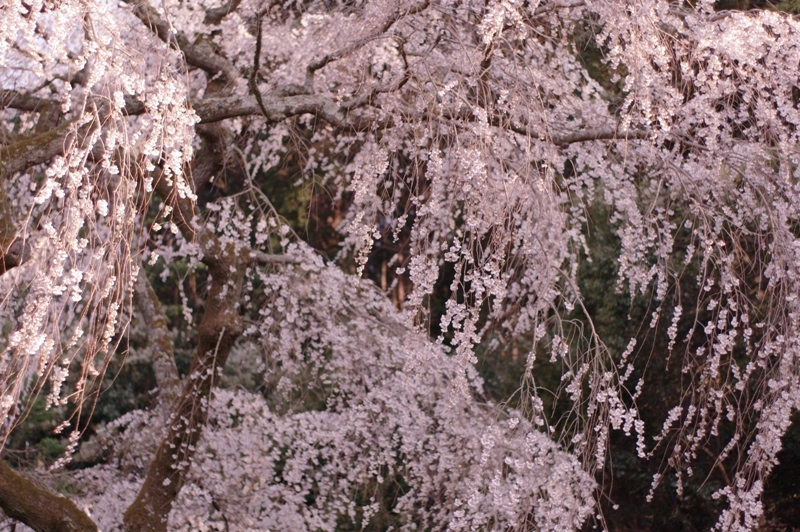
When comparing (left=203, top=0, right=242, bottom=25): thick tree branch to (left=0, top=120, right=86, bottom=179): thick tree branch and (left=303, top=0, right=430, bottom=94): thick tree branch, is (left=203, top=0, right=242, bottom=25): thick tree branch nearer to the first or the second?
(left=303, top=0, right=430, bottom=94): thick tree branch

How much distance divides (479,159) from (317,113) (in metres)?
0.87

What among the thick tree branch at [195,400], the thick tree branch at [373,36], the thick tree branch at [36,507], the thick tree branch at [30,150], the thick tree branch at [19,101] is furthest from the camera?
the thick tree branch at [195,400]

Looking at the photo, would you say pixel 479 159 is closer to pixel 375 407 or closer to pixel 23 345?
pixel 23 345

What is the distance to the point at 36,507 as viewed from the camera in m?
3.25

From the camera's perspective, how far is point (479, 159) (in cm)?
261

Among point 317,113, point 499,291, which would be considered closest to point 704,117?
point 499,291

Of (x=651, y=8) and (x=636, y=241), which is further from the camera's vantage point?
(x=636, y=241)

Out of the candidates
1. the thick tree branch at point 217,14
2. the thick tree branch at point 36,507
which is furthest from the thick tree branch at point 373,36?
the thick tree branch at point 36,507

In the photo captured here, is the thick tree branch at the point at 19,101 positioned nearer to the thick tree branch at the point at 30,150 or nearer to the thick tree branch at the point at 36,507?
the thick tree branch at the point at 30,150

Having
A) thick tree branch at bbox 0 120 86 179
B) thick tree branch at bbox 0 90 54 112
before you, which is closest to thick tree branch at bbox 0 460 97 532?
thick tree branch at bbox 0 120 86 179

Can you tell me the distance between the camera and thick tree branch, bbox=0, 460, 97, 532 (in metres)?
3.21

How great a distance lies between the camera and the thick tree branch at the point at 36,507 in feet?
10.5

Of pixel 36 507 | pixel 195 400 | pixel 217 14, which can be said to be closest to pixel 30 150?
pixel 36 507

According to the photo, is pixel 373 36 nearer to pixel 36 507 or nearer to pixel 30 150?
pixel 30 150
